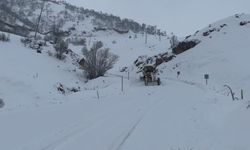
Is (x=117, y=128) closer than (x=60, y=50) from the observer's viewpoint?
Yes

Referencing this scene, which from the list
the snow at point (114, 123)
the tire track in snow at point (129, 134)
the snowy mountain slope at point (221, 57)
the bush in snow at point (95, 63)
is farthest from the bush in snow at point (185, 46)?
the tire track in snow at point (129, 134)

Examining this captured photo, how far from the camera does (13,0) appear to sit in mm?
196875

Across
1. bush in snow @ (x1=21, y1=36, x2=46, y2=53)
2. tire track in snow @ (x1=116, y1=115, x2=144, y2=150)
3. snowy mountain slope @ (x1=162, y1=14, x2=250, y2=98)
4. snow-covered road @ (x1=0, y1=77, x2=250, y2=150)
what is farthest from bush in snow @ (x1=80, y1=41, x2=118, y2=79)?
tire track in snow @ (x1=116, y1=115, x2=144, y2=150)

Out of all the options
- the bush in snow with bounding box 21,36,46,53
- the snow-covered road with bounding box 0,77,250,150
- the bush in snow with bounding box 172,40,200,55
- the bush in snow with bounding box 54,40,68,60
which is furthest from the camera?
the bush in snow with bounding box 172,40,200,55

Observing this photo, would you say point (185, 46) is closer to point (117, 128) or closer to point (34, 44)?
point (34, 44)

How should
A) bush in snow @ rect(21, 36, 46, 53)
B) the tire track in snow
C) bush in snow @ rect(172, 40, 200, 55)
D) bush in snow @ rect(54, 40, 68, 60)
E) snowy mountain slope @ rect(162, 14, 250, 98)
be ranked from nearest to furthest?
the tire track in snow → snowy mountain slope @ rect(162, 14, 250, 98) → bush in snow @ rect(21, 36, 46, 53) → bush in snow @ rect(54, 40, 68, 60) → bush in snow @ rect(172, 40, 200, 55)

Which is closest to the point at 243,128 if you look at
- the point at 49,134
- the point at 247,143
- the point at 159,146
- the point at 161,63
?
the point at 247,143

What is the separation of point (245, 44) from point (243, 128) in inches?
1814

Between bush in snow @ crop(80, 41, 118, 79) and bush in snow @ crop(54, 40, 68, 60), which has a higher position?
bush in snow @ crop(54, 40, 68, 60)

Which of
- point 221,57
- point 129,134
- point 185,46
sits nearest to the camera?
point 129,134

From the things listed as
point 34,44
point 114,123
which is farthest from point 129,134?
point 34,44

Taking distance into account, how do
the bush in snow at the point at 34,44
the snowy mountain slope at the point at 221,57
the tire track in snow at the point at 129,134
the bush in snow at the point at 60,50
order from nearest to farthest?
1. the tire track in snow at the point at 129,134
2. the snowy mountain slope at the point at 221,57
3. the bush in snow at the point at 34,44
4. the bush in snow at the point at 60,50

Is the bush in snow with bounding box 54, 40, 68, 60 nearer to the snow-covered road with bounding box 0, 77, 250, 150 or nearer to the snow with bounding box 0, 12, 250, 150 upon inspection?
the snow with bounding box 0, 12, 250, 150

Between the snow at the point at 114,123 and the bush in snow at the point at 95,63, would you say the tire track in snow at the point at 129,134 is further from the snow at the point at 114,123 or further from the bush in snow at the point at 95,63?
the bush in snow at the point at 95,63
